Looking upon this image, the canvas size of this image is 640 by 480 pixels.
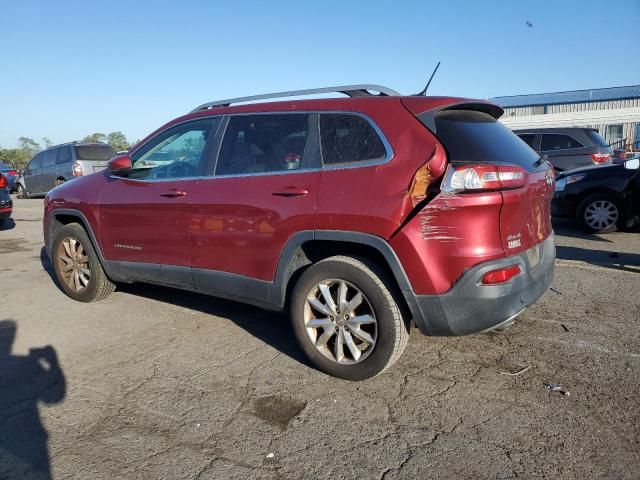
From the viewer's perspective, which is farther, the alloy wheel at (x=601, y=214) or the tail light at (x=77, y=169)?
the tail light at (x=77, y=169)

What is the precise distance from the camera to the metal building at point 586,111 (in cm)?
3672

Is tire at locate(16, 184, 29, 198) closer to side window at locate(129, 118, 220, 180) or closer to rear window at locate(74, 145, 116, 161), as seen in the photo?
rear window at locate(74, 145, 116, 161)

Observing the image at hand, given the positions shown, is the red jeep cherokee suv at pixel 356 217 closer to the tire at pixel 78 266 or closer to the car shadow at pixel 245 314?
the car shadow at pixel 245 314

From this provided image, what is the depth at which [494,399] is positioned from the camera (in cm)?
293

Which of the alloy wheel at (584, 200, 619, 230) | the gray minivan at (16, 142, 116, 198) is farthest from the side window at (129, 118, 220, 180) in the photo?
the gray minivan at (16, 142, 116, 198)

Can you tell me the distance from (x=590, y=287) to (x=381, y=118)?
→ 11.2 ft

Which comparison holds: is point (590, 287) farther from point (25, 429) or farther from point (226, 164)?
point (25, 429)

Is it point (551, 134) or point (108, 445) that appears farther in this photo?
point (551, 134)

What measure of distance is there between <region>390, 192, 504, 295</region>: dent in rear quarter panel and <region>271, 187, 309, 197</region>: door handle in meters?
0.72

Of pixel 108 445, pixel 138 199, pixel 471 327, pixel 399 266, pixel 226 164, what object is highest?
pixel 226 164

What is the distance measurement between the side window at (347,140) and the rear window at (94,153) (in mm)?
15137

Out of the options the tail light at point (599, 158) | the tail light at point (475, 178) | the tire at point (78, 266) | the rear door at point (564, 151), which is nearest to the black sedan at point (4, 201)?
the tire at point (78, 266)

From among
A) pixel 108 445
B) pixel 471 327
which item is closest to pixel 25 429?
pixel 108 445

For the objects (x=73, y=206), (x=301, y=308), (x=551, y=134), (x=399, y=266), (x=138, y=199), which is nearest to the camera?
(x=399, y=266)
